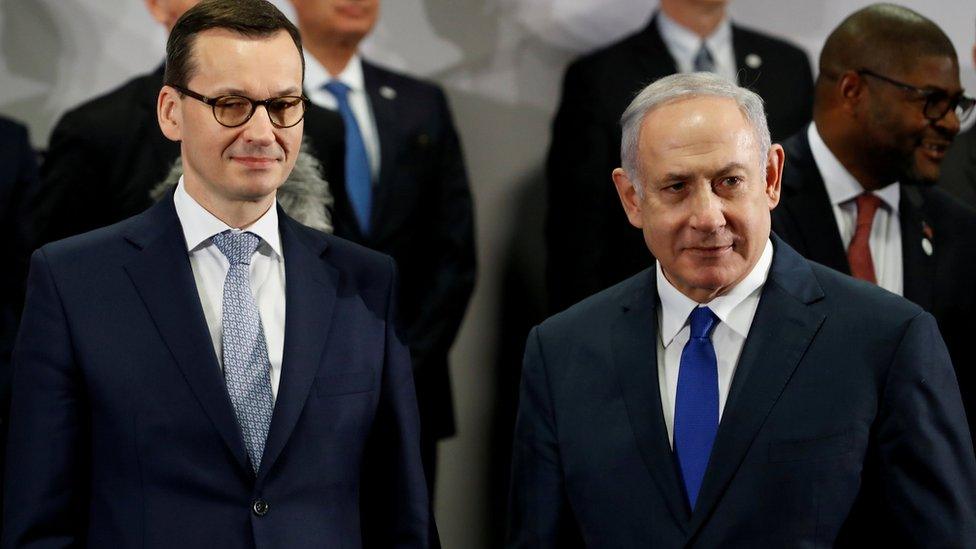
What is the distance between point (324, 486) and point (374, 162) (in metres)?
1.74

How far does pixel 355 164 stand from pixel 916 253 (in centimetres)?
153

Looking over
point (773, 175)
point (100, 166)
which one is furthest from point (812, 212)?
point (100, 166)

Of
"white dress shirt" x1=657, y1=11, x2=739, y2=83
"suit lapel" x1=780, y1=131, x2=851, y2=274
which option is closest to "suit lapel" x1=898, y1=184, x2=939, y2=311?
"suit lapel" x1=780, y1=131, x2=851, y2=274

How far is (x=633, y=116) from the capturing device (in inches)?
96.6

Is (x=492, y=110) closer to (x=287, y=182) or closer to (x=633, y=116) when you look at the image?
(x=287, y=182)

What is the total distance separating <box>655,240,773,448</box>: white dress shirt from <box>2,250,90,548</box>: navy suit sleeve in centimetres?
95

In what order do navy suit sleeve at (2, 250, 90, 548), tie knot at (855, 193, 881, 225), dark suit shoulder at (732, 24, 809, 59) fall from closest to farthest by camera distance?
1. navy suit sleeve at (2, 250, 90, 548)
2. tie knot at (855, 193, 881, 225)
3. dark suit shoulder at (732, 24, 809, 59)

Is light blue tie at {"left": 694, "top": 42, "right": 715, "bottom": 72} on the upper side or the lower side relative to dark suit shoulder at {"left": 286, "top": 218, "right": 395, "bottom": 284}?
upper

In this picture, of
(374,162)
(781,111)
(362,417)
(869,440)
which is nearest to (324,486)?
(362,417)

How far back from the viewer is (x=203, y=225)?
91.0 inches

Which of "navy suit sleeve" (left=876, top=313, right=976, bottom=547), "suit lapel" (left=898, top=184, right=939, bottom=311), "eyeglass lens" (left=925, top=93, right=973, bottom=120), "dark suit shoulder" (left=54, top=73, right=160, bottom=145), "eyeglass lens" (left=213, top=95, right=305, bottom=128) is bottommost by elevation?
"navy suit sleeve" (left=876, top=313, right=976, bottom=547)

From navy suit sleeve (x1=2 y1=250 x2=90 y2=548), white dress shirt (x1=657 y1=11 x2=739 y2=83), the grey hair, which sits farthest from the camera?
white dress shirt (x1=657 y1=11 x2=739 y2=83)

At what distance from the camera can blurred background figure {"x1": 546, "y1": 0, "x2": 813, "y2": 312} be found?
3.96 meters

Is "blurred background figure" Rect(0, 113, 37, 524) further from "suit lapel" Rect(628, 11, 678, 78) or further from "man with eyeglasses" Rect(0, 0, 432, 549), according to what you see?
"suit lapel" Rect(628, 11, 678, 78)
